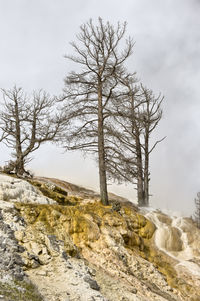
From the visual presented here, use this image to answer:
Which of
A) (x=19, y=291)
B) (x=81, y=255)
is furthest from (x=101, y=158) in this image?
(x=19, y=291)

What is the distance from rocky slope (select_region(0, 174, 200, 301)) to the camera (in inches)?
239

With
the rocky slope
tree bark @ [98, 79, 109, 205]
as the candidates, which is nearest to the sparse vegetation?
the rocky slope

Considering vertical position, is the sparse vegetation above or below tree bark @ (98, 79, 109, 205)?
below

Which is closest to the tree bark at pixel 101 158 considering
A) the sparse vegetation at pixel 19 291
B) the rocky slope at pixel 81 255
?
the rocky slope at pixel 81 255

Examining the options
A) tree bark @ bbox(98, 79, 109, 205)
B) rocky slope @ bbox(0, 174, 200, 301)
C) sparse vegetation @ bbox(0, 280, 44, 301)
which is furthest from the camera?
tree bark @ bbox(98, 79, 109, 205)

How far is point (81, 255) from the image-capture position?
8.32 meters

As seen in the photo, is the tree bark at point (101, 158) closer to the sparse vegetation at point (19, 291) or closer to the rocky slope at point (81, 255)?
the rocky slope at point (81, 255)

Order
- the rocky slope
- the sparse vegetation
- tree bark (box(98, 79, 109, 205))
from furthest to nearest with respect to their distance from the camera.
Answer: tree bark (box(98, 79, 109, 205)) → the rocky slope → the sparse vegetation

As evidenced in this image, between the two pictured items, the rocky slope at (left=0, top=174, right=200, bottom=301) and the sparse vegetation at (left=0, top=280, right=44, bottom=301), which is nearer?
the sparse vegetation at (left=0, top=280, right=44, bottom=301)

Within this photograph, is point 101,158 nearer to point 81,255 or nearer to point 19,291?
point 81,255

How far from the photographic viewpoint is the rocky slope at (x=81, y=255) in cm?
606

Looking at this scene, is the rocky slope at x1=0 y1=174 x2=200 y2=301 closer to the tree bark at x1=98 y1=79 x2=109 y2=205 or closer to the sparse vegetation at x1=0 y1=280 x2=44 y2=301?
the sparse vegetation at x1=0 y1=280 x2=44 y2=301

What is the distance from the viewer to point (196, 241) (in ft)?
47.2

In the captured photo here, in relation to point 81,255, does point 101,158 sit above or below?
above
